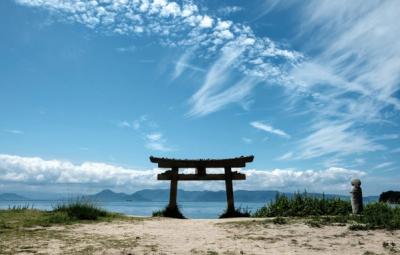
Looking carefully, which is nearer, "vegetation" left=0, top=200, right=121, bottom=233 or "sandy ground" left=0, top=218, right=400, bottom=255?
"sandy ground" left=0, top=218, right=400, bottom=255

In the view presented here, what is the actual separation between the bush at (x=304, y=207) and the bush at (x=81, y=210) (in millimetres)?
7136

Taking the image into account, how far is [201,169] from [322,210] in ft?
19.0

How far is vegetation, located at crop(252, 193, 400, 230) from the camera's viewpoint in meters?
13.3

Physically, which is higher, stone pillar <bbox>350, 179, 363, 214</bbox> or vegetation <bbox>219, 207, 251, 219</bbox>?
stone pillar <bbox>350, 179, 363, 214</bbox>

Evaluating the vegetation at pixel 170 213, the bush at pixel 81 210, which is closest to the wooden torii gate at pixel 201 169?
the vegetation at pixel 170 213

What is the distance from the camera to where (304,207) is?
1772cm

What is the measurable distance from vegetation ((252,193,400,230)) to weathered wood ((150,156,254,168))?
243 cm

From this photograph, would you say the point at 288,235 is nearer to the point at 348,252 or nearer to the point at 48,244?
the point at 348,252

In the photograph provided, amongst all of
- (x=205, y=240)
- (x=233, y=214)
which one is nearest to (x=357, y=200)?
(x=233, y=214)

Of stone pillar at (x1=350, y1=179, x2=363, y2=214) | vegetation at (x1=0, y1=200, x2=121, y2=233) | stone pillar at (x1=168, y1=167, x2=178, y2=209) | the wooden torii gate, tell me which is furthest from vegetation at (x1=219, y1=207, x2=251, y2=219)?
vegetation at (x1=0, y1=200, x2=121, y2=233)

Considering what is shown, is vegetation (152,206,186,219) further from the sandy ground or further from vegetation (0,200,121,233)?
the sandy ground

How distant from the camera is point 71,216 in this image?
14.7 meters

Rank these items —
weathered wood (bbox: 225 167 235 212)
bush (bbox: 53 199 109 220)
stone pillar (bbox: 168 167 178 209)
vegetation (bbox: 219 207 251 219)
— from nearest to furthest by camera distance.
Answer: bush (bbox: 53 199 109 220) < vegetation (bbox: 219 207 251 219) < stone pillar (bbox: 168 167 178 209) < weathered wood (bbox: 225 167 235 212)

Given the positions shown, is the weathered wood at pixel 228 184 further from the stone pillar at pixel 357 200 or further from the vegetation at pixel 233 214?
the stone pillar at pixel 357 200
